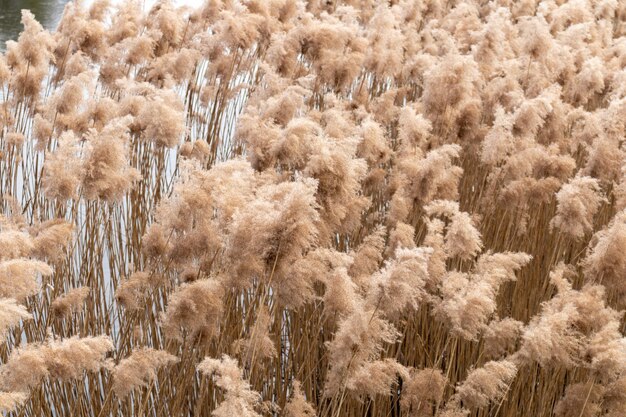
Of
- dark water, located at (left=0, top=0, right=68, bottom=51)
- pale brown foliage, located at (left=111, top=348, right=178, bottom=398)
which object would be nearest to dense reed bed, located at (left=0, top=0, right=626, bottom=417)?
pale brown foliage, located at (left=111, top=348, right=178, bottom=398)

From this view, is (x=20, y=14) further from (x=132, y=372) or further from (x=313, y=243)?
(x=132, y=372)

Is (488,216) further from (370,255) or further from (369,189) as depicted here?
(370,255)

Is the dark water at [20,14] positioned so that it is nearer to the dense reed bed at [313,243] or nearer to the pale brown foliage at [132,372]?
the dense reed bed at [313,243]

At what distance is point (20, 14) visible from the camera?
9992 mm

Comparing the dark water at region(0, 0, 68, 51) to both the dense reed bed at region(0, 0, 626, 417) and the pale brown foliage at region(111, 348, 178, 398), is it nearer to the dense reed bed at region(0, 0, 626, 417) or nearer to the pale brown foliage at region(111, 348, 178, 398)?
the dense reed bed at region(0, 0, 626, 417)

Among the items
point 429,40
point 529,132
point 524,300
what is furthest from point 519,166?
point 429,40

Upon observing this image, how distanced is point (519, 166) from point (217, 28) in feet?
5.91

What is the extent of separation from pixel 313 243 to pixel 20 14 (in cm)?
845

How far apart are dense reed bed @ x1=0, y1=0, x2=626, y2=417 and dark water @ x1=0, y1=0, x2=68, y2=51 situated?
445cm

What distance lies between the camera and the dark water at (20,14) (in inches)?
356

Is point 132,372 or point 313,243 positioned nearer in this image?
point 132,372

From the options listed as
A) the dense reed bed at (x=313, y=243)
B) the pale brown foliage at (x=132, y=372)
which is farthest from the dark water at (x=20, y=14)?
the pale brown foliage at (x=132, y=372)

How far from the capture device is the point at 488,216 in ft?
12.0

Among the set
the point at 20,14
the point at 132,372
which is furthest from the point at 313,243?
the point at 20,14
